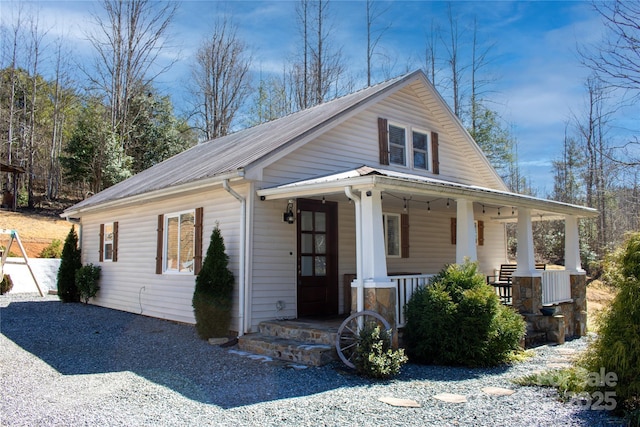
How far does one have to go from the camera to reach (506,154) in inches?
1027

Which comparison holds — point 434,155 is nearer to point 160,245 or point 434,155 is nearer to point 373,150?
point 373,150

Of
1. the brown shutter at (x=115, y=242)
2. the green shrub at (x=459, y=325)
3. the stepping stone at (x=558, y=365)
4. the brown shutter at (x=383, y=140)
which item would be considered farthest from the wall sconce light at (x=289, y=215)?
the brown shutter at (x=115, y=242)

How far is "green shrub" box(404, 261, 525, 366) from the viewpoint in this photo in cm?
713

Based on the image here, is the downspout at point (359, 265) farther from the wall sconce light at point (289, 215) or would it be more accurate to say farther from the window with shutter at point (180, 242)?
the window with shutter at point (180, 242)

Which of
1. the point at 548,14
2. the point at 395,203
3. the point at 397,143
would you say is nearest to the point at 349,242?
the point at 395,203

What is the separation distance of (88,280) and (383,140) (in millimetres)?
9011

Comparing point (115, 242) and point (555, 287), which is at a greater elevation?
point (115, 242)

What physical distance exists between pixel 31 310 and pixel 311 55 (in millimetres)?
17730

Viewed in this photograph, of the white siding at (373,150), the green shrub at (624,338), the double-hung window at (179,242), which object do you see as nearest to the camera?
the green shrub at (624,338)

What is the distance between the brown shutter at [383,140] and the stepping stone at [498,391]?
5944 mm

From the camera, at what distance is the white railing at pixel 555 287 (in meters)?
10.3

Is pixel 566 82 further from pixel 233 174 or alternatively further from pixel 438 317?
pixel 233 174

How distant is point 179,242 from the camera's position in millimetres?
10461

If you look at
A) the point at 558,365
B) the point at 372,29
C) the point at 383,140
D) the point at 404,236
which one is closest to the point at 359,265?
the point at 558,365
